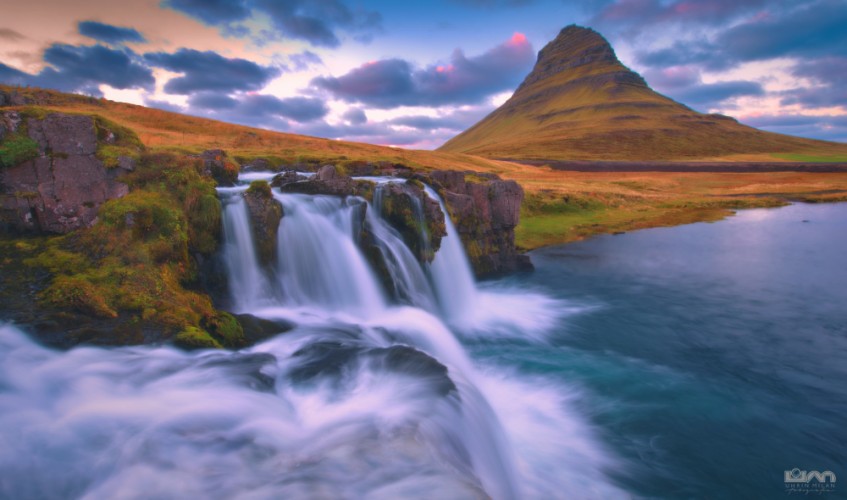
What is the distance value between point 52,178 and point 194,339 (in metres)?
6.32

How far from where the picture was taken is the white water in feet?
18.2

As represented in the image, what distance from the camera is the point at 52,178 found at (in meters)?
11.0

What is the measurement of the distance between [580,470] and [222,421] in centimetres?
654

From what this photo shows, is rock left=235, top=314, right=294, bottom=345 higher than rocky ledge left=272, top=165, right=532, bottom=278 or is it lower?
lower

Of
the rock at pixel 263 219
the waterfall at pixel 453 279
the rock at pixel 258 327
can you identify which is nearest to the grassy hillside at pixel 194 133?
the waterfall at pixel 453 279

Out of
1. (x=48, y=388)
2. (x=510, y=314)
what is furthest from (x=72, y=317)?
(x=510, y=314)

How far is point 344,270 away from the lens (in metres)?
14.5

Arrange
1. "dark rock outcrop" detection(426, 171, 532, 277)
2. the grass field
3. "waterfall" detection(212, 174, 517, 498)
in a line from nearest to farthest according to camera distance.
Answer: "waterfall" detection(212, 174, 517, 498)
"dark rock outcrop" detection(426, 171, 532, 277)
the grass field

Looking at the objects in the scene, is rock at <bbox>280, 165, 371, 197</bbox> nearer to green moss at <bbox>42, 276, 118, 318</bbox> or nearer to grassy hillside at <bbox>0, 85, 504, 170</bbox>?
green moss at <bbox>42, 276, 118, 318</bbox>

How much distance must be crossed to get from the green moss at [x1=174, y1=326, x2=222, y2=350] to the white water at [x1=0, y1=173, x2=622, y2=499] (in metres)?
0.24

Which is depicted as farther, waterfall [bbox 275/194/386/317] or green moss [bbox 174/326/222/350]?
waterfall [bbox 275/194/386/317]

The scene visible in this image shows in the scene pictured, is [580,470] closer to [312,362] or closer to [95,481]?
[312,362]

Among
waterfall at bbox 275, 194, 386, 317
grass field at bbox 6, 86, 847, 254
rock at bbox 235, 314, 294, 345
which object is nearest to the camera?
rock at bbox 235, 314, 294, 345

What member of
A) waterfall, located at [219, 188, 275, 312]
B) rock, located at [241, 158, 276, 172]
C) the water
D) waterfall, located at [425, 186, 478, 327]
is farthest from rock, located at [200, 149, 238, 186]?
rock, located at [241, 158, 276, 172]
